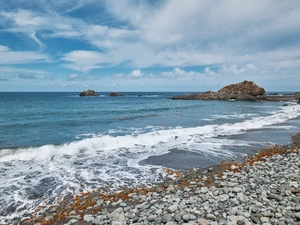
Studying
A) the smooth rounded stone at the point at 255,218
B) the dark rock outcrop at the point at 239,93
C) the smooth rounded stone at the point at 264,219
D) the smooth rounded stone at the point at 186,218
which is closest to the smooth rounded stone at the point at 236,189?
the smooth rounded stone at the point at 255,218

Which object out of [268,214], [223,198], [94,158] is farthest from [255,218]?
[94,158]

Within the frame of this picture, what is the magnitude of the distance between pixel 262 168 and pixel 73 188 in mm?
8660

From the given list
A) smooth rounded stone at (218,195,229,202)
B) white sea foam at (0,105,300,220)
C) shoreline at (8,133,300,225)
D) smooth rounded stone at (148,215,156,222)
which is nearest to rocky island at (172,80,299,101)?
white sea foam at (0,105,300,220)

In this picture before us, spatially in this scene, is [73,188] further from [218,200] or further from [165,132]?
[165,132]

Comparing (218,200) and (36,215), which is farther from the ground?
(218,200)

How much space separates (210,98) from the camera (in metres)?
81.2

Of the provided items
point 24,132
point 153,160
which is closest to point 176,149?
point 153,160

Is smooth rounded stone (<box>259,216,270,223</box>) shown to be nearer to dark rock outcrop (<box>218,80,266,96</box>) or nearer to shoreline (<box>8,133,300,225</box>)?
shoreline (<box>8,133,300,225</box>)

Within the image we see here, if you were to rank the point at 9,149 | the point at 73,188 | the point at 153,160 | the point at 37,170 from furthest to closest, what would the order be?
the point at 9,149 < the point at 153,160 < the point at 37,170 < the point at 73,188

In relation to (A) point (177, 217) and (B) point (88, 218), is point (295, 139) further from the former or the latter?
(B) point (88, 218)

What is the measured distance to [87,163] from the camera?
38.4 ft

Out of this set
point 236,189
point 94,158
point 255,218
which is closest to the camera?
point 255,218

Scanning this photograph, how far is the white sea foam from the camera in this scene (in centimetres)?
862

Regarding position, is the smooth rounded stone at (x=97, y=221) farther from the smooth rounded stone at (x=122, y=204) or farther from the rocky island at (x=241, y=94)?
the rocky island at (x=241, y=94)
